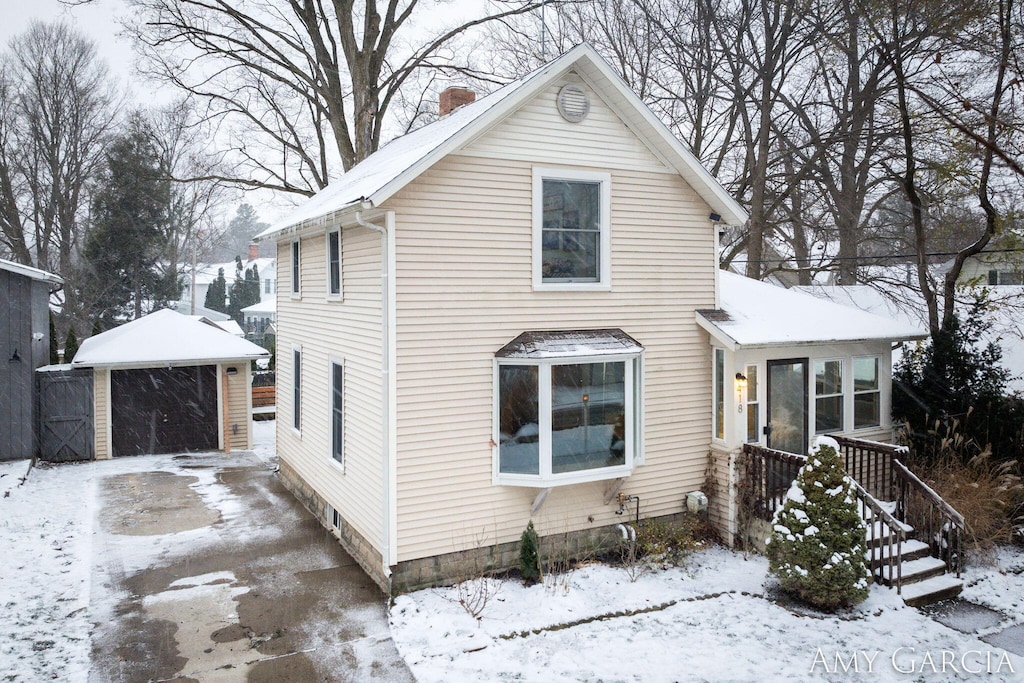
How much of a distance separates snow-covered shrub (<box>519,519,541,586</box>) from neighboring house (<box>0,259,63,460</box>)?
473 inches

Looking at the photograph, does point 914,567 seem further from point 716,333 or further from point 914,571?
point 716,333

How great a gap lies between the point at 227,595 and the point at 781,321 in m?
8.61

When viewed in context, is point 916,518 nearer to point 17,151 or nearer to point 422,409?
point 422,409

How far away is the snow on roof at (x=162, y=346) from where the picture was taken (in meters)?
15.5

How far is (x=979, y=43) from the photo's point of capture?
1073cm

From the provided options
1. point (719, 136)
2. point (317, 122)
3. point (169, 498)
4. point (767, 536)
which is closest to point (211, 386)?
point (169, 498)

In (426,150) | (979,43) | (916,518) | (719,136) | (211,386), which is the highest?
(719,136)

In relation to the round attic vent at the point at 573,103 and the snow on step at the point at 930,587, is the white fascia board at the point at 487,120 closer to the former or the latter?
the round attic vent at the point at 573,103

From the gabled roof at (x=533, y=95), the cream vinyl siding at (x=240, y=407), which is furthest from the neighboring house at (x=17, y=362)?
the gabled roof at (x=533, y=95)

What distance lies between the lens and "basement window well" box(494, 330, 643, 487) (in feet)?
Answer: 28.8

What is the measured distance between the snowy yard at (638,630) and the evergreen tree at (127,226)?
68.0 ft

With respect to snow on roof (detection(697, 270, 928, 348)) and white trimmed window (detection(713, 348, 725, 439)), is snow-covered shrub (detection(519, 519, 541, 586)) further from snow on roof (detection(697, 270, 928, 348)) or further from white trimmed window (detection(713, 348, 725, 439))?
snow on roof (detection(697, 270, 928, 348))

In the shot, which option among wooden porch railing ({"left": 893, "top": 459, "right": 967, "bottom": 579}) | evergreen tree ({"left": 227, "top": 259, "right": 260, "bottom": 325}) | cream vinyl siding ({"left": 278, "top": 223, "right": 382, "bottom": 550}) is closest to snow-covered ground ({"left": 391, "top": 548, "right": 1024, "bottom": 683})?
wooden porch railing ({"left": 893, "top": 459, "right": 967, "bottom": 579})

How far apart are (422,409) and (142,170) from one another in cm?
2432
